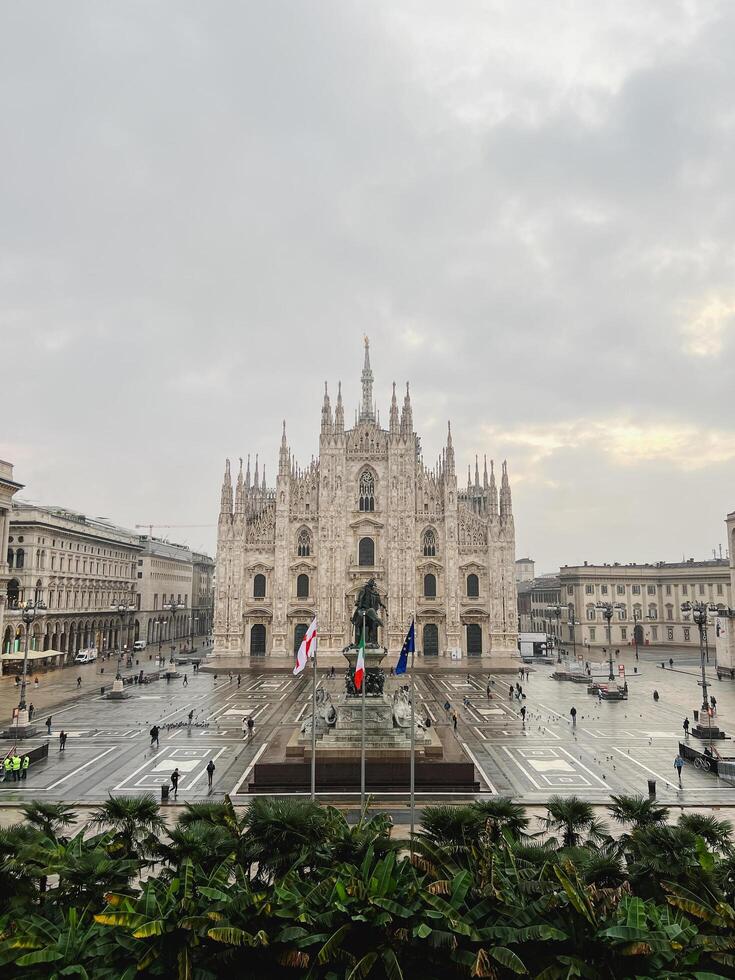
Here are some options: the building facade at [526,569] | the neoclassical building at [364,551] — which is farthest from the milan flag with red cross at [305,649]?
the building facade at [526,569]

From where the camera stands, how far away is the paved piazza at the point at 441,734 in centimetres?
2344

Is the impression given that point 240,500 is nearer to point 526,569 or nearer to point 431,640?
point 431,640

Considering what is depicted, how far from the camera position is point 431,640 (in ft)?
220

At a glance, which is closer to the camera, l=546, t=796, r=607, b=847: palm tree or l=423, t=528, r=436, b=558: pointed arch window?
l=546, t=796, r=607, b=847: palm tree

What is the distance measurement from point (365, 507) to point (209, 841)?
57.9m

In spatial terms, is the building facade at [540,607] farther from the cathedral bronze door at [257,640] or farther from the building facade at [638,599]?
the cathedral bronze door at [257,640]

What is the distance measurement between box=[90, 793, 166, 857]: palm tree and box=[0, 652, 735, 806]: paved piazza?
1108cm

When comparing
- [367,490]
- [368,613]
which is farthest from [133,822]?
[367,490]

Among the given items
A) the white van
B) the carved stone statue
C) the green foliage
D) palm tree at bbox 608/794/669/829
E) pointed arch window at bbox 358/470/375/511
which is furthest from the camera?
pointed arch window at bbox 358/470/375/511

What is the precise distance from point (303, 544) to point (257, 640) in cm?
1065

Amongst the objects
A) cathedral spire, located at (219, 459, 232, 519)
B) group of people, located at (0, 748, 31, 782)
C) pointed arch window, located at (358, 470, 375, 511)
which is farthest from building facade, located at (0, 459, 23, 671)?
pointed arch window, located at (358, 470, 375, 511)

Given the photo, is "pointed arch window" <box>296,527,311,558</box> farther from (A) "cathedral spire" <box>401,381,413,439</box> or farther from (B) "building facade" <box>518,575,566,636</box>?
(B) "building facade" <box>518,575,566,636</box>

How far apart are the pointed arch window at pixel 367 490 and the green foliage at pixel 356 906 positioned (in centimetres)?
5734

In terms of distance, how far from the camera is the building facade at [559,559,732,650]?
84188mm
